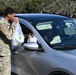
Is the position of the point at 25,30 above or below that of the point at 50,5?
below

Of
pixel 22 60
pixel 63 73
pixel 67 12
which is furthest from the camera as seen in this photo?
pixel 67 12

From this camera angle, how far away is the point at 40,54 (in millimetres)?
5645

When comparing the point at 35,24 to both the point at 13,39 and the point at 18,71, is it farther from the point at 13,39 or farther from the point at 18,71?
the point at 18,71

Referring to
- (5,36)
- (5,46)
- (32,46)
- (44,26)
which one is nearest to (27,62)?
(32,46)

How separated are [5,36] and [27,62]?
26.5 inches

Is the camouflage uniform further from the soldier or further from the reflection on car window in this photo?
the reflection on car window

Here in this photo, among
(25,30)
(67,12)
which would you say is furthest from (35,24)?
(67,12)

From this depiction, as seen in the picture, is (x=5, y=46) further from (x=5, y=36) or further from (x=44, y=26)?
(x=44, y=26)

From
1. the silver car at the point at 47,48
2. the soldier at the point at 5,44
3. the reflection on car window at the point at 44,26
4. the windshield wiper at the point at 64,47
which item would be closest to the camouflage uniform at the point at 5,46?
the soldier at the point at 5,44

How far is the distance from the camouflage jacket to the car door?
0.41m

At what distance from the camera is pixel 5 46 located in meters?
5.65

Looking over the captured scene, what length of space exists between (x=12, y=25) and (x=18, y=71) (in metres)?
1.07

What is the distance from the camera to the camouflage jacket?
5.57m

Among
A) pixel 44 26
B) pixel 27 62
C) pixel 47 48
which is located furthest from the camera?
pixel 44 26
